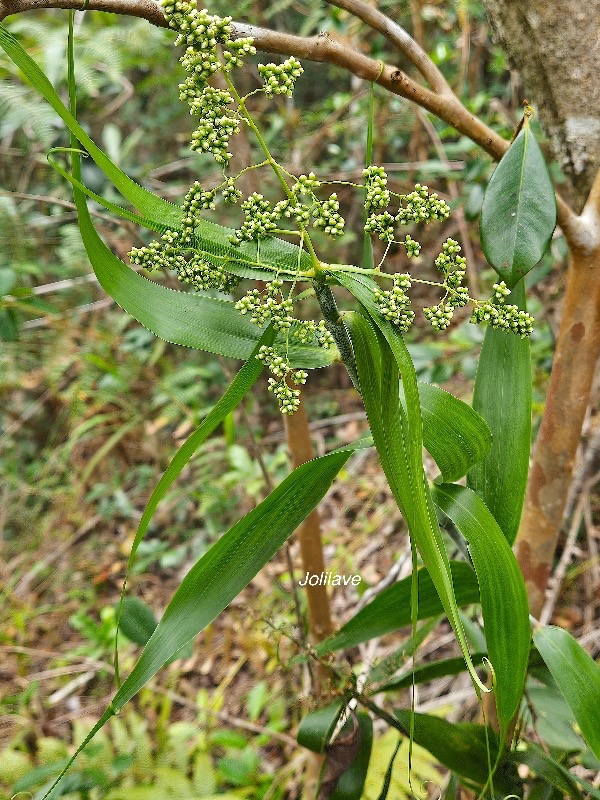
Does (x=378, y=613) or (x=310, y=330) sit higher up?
(x=310, y=330)

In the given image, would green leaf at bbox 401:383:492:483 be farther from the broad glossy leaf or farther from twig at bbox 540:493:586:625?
twig at bbox 540:493:586:625

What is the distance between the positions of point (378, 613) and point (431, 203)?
0.42 meters

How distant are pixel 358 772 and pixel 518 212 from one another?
62cm

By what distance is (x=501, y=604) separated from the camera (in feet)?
1.77

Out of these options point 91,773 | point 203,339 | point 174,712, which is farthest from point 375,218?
point 174,712

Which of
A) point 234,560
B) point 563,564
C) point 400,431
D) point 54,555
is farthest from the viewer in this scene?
point 54,555

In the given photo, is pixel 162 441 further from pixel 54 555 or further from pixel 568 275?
pixel 568 275

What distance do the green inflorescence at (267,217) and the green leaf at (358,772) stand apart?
498mm

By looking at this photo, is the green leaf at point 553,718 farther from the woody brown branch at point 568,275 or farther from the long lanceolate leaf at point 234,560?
the long lanceolate leaf at point 234,560

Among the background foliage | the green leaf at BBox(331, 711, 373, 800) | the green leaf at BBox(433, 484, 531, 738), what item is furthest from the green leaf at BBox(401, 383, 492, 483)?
the background foliage

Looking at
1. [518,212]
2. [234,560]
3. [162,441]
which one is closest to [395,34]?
[518,212]

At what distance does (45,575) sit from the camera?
2.11 metres

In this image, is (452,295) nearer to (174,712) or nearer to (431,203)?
(431,203)

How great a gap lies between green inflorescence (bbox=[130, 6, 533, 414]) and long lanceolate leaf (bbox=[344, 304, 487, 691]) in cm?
2
